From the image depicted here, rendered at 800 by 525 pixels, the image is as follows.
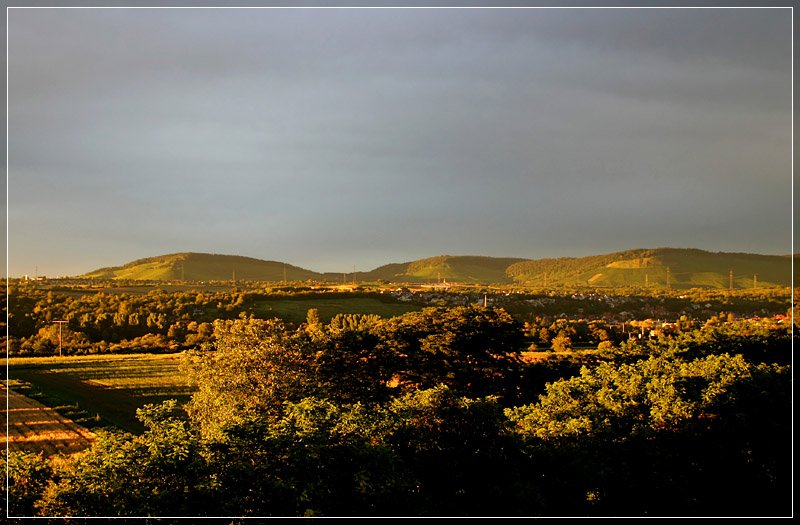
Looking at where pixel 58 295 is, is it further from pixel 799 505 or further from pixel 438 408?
pixel 799 505

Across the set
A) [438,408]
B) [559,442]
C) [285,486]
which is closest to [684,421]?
[559,442]

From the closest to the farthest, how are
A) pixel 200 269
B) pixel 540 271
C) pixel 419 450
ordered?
pixel 419 450, pixel 200 269, pixel 540 271

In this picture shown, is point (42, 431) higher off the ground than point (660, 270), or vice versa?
point (660, 270)

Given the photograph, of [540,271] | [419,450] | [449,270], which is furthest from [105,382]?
[449,270]

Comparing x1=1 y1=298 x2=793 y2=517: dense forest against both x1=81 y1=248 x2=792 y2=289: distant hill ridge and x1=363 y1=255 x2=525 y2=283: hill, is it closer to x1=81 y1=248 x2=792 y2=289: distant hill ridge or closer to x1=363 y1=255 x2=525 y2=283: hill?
x1=81 y1=248 x2=792 y2=289: distant hill ridge

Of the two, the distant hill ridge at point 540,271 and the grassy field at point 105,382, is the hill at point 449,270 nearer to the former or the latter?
the distant hill ridge at point 540,271

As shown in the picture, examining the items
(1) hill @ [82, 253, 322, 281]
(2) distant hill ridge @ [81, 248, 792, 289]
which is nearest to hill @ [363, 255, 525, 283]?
(2) distant hill ridge @ [81, 248, 792, 289]

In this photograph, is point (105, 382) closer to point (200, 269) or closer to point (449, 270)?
point (200, 269)

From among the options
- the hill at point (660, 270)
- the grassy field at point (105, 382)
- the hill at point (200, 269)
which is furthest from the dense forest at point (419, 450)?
the hill at point (200, 269)
